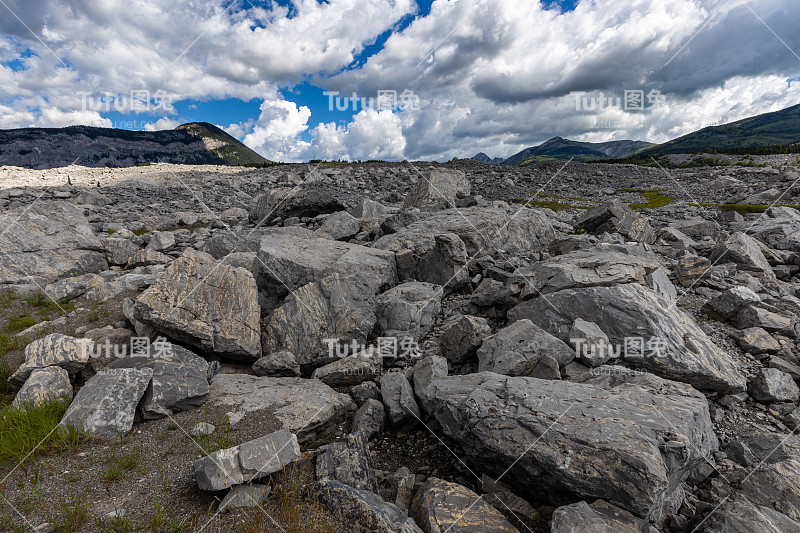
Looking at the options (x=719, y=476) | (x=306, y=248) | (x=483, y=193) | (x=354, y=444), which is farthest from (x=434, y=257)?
(x=483, y=193)

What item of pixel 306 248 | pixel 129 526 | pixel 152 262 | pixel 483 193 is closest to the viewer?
pixel 129 526

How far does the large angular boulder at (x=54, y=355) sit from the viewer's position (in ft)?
27.0

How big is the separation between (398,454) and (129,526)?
481 cm

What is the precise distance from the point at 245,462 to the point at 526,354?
21.8 ft

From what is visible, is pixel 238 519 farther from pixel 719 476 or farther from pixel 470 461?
A: pixel 719 476

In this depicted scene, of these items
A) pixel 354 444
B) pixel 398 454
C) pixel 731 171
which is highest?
pixel 731 171

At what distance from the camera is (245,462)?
A: 5629 mm

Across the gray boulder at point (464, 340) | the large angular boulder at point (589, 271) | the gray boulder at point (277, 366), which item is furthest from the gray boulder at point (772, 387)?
the gray boulder at point (277, 366)

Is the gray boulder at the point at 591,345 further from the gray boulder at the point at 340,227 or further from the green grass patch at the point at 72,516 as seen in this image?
the gray boulder at the point at 340,227

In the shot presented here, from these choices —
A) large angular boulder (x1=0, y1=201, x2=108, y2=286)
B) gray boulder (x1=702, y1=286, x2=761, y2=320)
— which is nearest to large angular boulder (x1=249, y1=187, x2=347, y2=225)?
large angular boulder (x1=0, y1=201, x2=108, y2=286)

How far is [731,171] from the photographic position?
70.4 m

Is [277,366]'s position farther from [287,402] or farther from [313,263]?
[313,263]

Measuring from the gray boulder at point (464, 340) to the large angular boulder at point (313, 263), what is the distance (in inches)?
144

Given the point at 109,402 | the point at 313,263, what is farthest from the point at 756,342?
the point at 109,402
